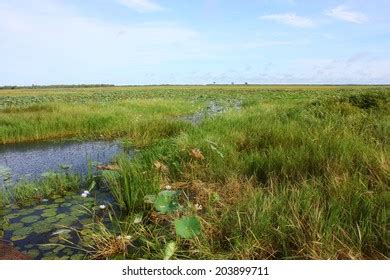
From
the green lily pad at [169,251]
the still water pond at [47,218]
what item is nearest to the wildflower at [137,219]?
the still water pond at [47,218]

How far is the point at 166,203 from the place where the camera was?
4117 mm

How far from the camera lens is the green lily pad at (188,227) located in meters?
3.40

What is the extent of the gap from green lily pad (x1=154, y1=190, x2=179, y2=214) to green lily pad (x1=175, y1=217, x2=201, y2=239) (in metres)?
0.57

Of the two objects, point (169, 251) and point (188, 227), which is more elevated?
point (188, 227)

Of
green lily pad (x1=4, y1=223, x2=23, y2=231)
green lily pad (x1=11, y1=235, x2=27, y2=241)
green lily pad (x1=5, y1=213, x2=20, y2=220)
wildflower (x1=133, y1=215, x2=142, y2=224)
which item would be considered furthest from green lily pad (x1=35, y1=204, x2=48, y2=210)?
wildflower (x1=133, y1=215, x2=142, y2=224)

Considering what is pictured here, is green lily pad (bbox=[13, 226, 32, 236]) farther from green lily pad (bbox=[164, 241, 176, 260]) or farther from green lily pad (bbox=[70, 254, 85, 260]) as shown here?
green lily pad (bbox=[164, 241, 176, 260])

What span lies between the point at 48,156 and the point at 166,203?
21.8 ft

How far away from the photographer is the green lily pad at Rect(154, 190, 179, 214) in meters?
4.02

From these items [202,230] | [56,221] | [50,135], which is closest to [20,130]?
[50,135]

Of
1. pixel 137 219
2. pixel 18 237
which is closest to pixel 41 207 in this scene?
pixel 18 237

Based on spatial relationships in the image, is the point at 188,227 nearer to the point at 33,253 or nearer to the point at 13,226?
the point at 33,253

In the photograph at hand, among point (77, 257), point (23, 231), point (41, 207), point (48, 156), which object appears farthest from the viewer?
point (48, 156)

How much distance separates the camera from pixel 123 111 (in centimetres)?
1628

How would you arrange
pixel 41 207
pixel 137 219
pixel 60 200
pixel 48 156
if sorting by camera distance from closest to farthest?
1. pixel 137 219
2. pixel 41 207
3. pixel 60 200
4. pixel 48 156
